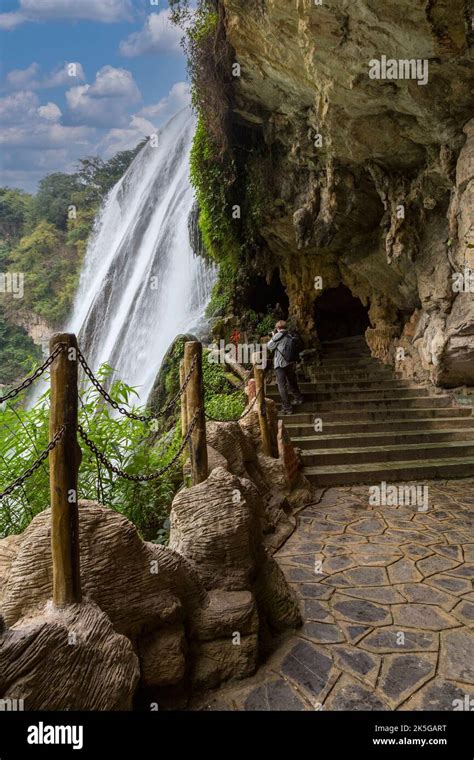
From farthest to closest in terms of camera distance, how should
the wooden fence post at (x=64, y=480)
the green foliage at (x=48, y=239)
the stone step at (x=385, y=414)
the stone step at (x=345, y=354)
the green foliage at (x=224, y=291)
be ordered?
the green foliage at (x=48, y=239) → the green foliage at (x=224, y=291) → the stone step at (x=345, y=354) → the stone step at (x=385, y=414) → the wooden fence post at (x=64, y=480)

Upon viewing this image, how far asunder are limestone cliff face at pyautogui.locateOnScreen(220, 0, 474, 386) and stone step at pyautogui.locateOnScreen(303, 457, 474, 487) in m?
2.41

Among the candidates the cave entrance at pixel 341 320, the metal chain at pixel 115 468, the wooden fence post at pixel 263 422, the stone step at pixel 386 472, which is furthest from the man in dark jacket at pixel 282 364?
the cave entrance at pixel 341 320

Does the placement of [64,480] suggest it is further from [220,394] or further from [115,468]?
[220,394]

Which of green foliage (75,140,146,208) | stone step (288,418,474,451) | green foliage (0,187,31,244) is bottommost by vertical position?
stone step (288,418,474,451)

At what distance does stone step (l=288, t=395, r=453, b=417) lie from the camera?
7.94 m

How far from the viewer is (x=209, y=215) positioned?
11906 millimetres

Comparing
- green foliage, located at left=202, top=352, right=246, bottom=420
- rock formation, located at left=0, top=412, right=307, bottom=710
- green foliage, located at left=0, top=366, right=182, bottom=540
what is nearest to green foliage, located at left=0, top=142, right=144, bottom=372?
green foliage, located at left=202, top=352, right=246, bottom=420

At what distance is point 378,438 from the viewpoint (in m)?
6.89

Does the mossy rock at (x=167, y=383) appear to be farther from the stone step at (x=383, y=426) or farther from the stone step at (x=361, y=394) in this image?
the stone step at (x=383, y=426)

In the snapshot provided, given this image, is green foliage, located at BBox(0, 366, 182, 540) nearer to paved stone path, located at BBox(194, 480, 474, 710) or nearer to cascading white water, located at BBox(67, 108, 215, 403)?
paved stone path, located at BBox(194, 480, 474, 710)

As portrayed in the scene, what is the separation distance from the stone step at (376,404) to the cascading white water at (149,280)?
4898mm

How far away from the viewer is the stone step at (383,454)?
634 cm

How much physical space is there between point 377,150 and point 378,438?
479cm

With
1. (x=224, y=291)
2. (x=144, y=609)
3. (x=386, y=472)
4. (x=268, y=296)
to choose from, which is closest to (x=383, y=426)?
(x=386, y=472)
